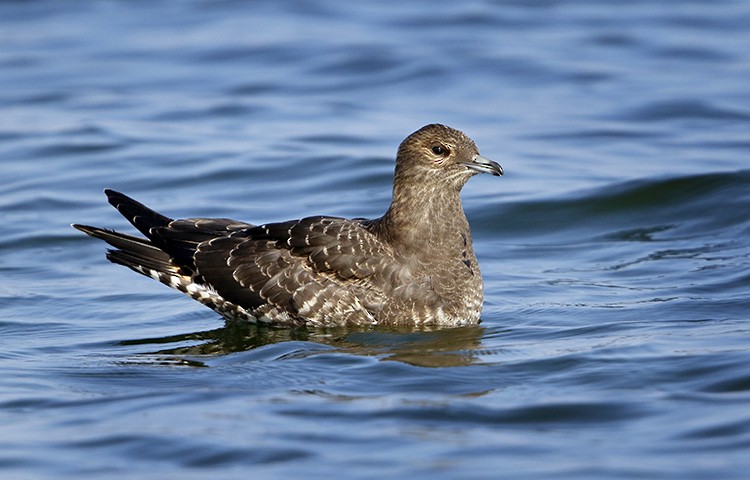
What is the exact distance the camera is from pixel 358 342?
938 centimetres

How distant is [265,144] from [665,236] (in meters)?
5.41

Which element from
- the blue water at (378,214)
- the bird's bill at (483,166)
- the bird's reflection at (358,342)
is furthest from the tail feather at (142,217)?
the bird's bill at (483,166)

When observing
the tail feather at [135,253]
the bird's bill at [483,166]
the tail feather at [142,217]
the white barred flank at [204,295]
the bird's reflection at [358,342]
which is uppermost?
the bird's bill at [483,166]

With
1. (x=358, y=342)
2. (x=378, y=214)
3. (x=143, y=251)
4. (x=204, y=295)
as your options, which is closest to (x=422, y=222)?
(x=358, y=342)

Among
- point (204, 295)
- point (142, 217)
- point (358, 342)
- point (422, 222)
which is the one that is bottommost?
point (358, 342)

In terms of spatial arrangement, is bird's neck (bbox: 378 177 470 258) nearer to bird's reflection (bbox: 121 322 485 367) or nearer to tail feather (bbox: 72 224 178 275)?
bird's reflection (bbox: 121 322 485 367)

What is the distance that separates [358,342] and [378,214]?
165 inches

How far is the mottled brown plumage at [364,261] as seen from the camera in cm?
959

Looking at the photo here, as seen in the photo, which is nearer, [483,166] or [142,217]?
[483,166]

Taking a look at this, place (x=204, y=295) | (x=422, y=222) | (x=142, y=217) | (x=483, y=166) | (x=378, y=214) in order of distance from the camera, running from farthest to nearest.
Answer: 1. (x=378, y=214)
2. (x=142, y=217)
3. (x=204, y=295)
4. (x=422, y=222)
5. (x=483, y=166)

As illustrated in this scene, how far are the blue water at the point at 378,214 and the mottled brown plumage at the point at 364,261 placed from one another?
199mm

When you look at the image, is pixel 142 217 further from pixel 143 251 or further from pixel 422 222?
pixel 422 222

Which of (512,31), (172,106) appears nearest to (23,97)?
(172,106)

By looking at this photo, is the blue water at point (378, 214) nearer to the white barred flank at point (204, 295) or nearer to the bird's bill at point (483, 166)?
the white barred flank at point (204, 295)
